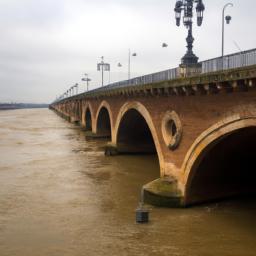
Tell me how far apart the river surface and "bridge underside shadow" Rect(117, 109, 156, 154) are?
25.9 feet

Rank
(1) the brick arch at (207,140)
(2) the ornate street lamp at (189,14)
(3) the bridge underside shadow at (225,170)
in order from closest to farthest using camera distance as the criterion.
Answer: (1) the brick arch at (207,140)
(2) the ornate street lamp at (189,14)
(3) the bridge underside shadow at (225,170)

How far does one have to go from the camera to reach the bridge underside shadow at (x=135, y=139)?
3391 cm

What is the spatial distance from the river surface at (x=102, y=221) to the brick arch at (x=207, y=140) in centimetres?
150

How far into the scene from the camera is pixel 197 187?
701 inches

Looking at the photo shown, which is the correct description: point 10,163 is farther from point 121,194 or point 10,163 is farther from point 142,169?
point 121,194

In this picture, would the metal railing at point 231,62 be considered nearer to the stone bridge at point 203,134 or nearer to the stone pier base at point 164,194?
the stone bridge at point 203,134

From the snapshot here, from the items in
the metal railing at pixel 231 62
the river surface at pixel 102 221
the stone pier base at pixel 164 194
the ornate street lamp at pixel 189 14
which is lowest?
the river surface at pixel 102 221

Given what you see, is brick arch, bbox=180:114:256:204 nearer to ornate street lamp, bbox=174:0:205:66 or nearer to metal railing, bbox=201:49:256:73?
metal railing, bbox=201:49:256:73

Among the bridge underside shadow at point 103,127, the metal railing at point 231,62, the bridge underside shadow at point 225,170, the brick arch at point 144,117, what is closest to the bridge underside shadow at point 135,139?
the brick arch at point 144,117

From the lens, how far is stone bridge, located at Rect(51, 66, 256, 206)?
13891 millimetres

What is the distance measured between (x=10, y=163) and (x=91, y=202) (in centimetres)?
1246

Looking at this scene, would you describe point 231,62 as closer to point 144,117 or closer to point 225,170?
point 225,170

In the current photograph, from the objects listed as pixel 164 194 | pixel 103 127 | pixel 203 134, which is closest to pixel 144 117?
pixel 164 194

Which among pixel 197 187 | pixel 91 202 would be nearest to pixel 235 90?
pixel 197 187
